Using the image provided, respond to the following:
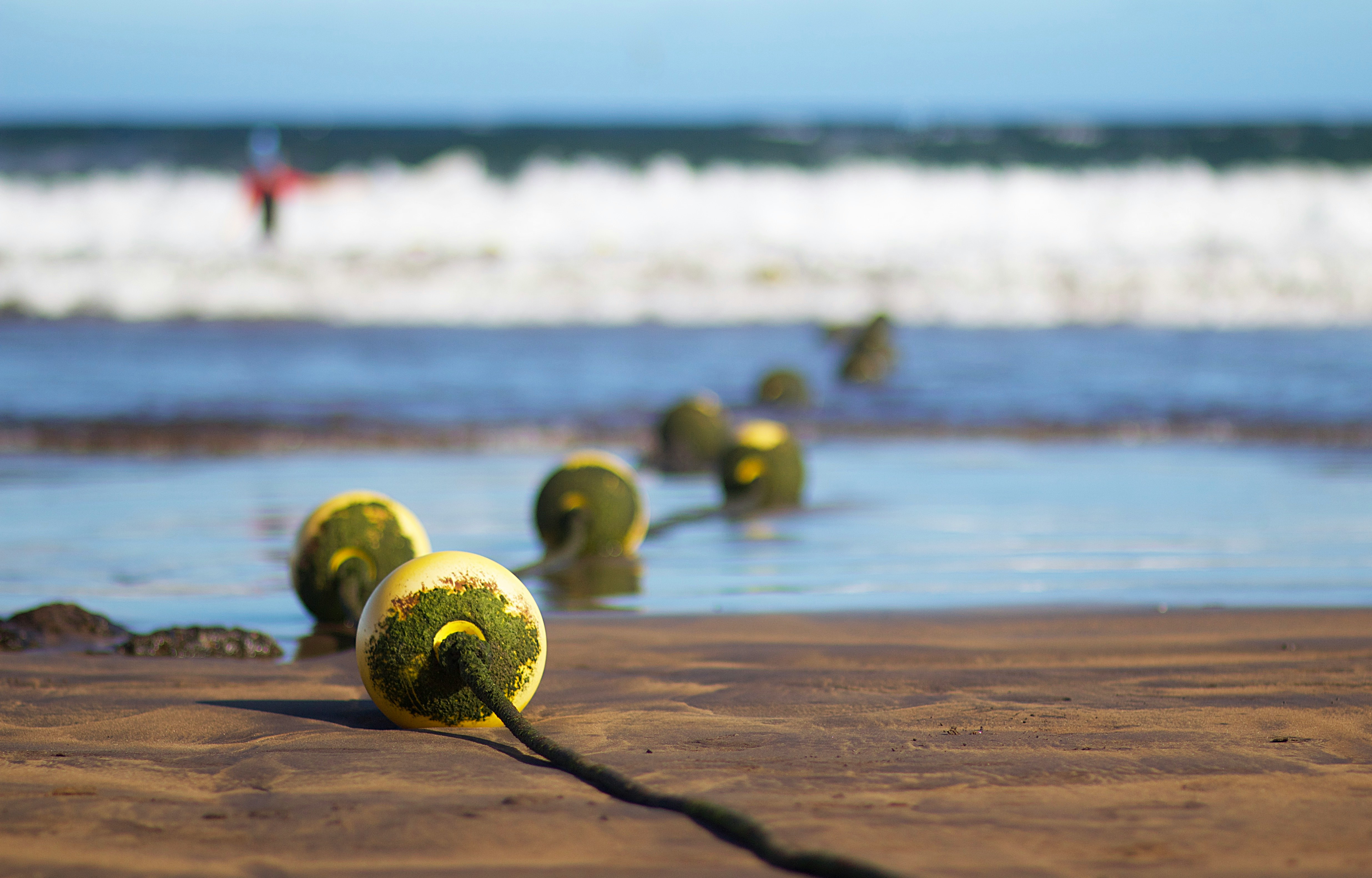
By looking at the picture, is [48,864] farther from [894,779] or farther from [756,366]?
[756,366]

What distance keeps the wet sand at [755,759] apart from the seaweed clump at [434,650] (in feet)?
0.32

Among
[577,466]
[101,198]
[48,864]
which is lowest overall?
[48,864]

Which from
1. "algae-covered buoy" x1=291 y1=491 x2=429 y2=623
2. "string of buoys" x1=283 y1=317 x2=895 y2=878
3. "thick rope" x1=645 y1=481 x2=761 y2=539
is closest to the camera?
"string of buoys" x1=283 y1=317 x2=895 y2=878

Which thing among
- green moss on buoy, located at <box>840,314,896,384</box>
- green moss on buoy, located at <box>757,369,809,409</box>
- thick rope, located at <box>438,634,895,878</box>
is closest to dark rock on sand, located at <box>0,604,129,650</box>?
thick rope, located at <box>438,634,895,878</box>

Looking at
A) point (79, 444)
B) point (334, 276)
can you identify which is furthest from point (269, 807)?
point (334, 276)

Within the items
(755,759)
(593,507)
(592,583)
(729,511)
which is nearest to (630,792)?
(755,759)

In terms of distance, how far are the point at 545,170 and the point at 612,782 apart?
105 ft

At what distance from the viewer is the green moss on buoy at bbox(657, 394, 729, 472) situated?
1009cm

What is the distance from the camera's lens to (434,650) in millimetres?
3873

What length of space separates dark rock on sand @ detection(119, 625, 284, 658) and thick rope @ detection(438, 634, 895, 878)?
1435mm

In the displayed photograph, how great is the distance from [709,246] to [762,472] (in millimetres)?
20916

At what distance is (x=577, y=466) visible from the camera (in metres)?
6.85

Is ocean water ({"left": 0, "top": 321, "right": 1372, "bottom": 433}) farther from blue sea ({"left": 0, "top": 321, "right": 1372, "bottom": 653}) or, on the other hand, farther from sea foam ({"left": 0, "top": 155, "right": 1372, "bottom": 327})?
sea foam ({"left": 0, "top": 155, "right": 1372, "bottom": 327})

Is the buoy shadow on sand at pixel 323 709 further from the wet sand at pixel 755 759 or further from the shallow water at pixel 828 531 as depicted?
the shallow water at pixel 828 531
